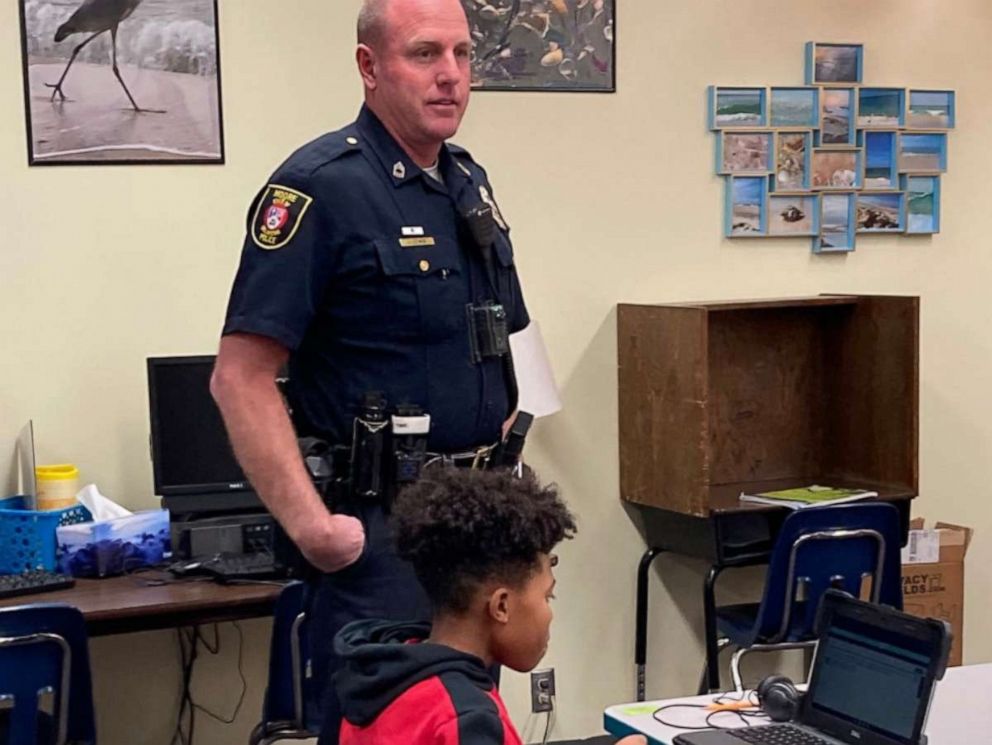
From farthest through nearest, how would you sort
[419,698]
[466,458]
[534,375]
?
[534,375]
[466,458]
[419,698]

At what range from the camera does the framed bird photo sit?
3.51 meters

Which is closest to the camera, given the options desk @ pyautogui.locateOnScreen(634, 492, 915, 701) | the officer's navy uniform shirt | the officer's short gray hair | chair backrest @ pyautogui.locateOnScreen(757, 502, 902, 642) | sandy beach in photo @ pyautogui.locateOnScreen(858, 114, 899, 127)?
the officer's navy uniform shirt

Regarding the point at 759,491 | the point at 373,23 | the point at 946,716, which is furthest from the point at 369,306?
the point at 759,491

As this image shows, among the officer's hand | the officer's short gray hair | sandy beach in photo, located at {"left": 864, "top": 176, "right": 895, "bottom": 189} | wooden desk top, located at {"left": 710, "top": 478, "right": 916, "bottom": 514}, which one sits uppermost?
the officer's short gray hair

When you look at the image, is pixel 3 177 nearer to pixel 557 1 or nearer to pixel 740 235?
pixel 557 1

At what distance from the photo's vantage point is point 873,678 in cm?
211

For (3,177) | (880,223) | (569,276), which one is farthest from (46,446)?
(880,223)

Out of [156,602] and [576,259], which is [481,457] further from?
[576,259]

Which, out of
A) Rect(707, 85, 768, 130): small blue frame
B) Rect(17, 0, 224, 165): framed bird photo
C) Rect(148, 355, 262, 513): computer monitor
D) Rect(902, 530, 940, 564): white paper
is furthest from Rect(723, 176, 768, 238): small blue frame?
Rect(148, 355, 262, 513): computer monitor

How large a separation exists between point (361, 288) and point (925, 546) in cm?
261

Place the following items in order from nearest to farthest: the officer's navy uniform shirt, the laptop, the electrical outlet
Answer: the laptop → the officer's navy uniform shirt → the electrical outlet

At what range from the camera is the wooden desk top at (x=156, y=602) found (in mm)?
3078

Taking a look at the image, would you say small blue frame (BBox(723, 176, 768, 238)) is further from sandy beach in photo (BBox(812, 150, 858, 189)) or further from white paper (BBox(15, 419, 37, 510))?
white paper (BBox(15, 419, 37, 510))

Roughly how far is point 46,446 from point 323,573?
1.69 m
